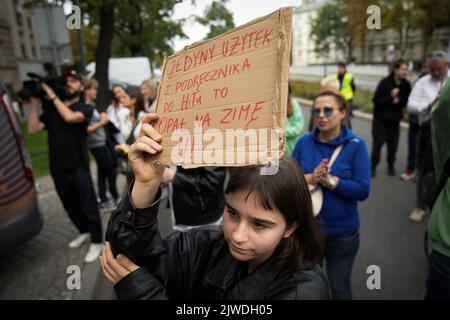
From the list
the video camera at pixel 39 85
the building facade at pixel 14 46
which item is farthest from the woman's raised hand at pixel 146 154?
the building facade at pixel 14 46

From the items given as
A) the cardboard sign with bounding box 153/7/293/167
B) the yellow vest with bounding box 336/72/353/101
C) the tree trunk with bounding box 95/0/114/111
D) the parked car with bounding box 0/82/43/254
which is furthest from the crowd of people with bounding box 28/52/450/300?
the yellow vest with bounding box 336/72/353/101

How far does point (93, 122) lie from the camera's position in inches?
177

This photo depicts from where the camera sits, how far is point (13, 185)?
3.10 metres

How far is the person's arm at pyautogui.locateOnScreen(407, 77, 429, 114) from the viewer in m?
4.63

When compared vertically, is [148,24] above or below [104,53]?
above

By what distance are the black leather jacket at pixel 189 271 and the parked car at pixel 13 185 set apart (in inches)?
90.6

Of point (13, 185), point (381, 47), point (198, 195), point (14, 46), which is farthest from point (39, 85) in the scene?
point (381, 47)

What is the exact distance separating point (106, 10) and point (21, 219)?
5.66 m

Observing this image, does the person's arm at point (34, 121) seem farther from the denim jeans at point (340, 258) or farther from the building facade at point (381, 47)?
the building facade at point (381, 47)

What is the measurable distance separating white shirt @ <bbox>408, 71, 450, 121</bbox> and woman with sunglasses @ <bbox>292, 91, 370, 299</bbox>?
2.86 metres

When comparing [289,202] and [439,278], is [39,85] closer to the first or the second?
[289,202]

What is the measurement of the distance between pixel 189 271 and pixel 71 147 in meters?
2.55

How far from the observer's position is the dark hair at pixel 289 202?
1261 mm
